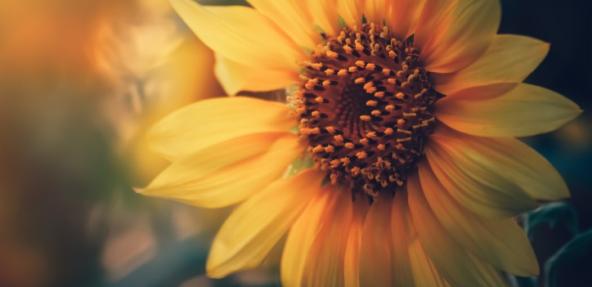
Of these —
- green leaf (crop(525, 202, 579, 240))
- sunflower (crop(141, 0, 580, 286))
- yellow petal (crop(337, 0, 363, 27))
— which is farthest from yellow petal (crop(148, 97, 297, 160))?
green leaf (crop(525, 202, 579, 240))

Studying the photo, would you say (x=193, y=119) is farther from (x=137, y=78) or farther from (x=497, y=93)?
(x=497, y=93)

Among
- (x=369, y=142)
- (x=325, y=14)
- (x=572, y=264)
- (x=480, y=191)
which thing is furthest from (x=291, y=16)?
(x=572, y=264)

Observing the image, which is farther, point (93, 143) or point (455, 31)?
point (93, 143)

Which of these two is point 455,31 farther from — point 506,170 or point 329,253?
point 329,253

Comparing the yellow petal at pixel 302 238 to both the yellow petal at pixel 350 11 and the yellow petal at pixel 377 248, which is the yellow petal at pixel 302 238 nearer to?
the yellow petal at pixel 377 248

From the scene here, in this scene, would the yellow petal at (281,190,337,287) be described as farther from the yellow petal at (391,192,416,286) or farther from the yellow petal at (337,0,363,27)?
the yellow petal at (337,0,363,27)
